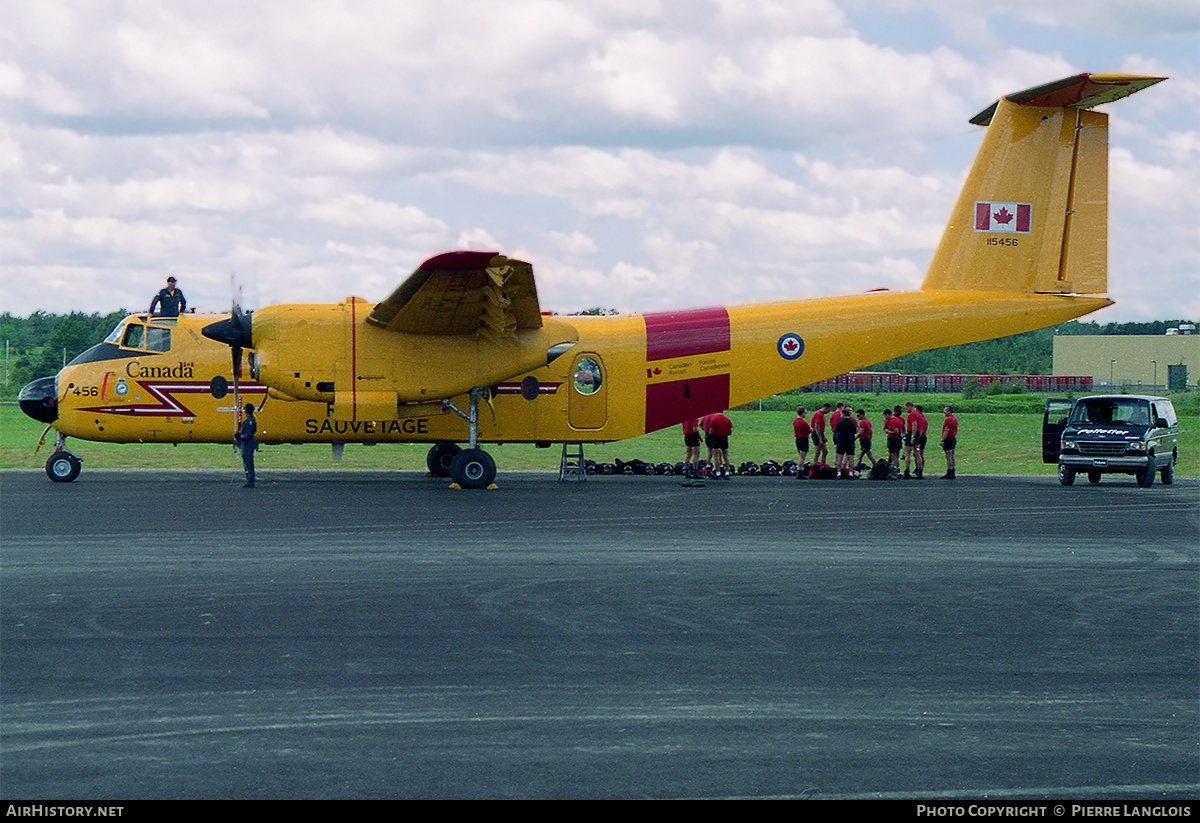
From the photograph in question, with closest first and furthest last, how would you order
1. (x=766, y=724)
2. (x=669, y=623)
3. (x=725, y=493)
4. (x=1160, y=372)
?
(x=766, y=724)
(x=669, y=623)
(x=725, y=493)
(x=1160, y=372)

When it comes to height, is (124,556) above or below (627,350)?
below

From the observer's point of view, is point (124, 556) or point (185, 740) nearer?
point (185, 740)

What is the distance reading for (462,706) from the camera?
23.1 feet

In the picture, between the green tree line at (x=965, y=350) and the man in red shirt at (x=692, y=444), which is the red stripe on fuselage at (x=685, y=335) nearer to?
the man in red shirt at (x=692, y=444)

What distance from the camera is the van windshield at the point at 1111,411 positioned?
85.8 feet

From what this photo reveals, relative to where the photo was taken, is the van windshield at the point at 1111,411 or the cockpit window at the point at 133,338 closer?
the cockpit window at the point at 133,338

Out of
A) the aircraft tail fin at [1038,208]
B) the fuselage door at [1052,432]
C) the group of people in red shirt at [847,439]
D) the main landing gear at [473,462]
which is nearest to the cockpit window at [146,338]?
the main landing gear at [473,462]

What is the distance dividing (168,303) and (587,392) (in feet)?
30.0

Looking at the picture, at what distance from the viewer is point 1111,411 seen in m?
26.5

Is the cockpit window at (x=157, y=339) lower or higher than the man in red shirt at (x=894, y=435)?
higher

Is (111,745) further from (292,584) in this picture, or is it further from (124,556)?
(124,556)

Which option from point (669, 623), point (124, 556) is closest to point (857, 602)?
point (669, 623)

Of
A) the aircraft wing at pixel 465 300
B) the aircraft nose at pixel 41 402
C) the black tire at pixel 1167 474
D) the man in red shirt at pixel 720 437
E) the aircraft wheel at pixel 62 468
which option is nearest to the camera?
the aircraft wing at pixel 465 300
